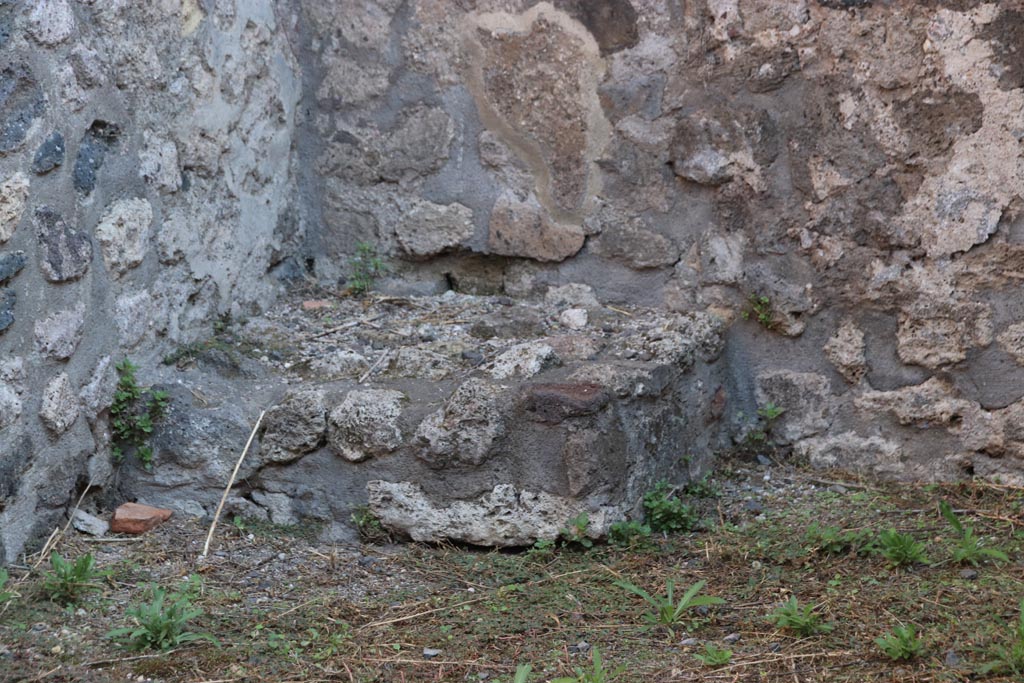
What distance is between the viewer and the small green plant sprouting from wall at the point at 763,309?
302 centimetres

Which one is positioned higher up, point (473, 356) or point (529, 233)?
point (529, 233)

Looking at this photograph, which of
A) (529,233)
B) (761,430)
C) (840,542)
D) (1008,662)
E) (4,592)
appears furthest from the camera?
(529,233)

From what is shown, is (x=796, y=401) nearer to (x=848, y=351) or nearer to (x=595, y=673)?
(x=848, y=351)

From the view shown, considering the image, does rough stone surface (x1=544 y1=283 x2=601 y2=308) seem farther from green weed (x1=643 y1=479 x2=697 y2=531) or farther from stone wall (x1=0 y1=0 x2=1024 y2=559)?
green weed (x1=643 y1=479 x2=697 y2=531)

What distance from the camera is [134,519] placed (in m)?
2.65

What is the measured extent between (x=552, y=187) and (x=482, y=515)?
3.30 feet

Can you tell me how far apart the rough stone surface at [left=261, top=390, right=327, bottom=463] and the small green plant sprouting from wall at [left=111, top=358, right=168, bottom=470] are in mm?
260

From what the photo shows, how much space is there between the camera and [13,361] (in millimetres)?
2340

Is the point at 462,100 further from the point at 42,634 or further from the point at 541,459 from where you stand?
the point at 42,634

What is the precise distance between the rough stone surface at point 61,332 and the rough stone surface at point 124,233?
0.15m

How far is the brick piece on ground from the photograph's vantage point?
2.65 m

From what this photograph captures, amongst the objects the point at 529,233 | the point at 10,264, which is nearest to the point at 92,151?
the point at 10,264

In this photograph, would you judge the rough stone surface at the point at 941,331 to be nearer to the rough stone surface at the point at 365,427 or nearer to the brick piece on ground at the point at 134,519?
the rough stone surface at the point at 365,427

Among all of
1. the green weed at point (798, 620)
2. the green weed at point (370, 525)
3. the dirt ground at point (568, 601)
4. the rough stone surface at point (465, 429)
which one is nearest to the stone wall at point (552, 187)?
the dirt ground at point (568, 601)
